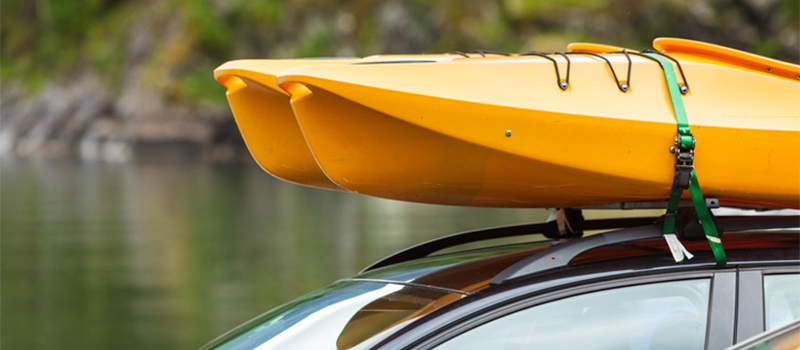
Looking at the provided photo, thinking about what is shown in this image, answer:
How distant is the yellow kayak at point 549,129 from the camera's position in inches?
57.8

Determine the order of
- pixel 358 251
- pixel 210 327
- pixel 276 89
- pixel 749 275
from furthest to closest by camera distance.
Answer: pixel 358 251 < pixel 210 327 < pixel 276 89 < pixel 749 275

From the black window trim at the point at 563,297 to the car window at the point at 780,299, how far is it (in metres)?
0.08

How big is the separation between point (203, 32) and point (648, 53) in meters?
44.0

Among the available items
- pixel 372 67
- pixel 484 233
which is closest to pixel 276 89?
pixel 372 67

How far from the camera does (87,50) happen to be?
187ft

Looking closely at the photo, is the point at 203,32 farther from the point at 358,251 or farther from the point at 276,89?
the point at 276,89

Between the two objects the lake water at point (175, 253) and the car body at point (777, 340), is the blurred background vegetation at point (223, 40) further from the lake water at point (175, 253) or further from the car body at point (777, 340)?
the car body at point (777, 340)

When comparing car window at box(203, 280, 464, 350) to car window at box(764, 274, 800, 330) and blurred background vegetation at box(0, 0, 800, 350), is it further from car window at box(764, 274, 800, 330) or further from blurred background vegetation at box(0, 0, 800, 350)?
blurred background vegetation at box(0, 0, 800, 350)

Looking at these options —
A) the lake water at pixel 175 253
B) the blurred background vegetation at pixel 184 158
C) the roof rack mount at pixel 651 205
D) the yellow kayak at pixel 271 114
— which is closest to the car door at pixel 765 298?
the roof rack mount at pixel 651 205

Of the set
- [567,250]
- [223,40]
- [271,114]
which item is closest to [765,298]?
[567,250]

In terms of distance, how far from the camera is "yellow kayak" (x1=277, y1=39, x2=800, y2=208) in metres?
1.47

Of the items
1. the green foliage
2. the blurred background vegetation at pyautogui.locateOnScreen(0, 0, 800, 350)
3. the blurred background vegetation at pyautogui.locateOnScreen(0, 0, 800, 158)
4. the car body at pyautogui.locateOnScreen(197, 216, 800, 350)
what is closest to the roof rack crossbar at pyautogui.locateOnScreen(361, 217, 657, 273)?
the car body at pyautogui.locateOnScreen(197, 216, 800, 350)

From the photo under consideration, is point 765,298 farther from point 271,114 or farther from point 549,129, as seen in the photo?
point 271,114

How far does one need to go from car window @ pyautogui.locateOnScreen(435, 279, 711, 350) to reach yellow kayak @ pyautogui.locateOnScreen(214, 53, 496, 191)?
52 cm
